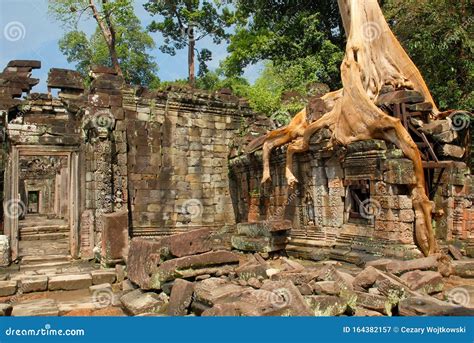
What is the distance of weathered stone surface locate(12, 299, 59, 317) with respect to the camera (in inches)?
229

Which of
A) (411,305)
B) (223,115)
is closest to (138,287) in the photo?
(411,305)

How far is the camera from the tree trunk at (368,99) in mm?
7812

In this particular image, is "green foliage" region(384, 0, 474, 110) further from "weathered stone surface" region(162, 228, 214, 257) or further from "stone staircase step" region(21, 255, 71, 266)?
"stone staircase step" region(21, 255, 71, 266)

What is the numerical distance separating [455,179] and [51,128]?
9.46 metres

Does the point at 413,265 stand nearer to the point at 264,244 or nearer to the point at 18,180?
the point at 264,244

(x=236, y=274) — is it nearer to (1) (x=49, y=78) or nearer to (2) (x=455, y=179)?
(2) (x=455, y=179)

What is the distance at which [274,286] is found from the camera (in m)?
5.05

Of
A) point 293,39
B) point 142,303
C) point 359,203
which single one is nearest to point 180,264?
point 142,303

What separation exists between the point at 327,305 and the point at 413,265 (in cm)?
239

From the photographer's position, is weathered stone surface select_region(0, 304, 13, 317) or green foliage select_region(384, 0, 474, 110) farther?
green foliage select_region(384, 0, 474, 110)

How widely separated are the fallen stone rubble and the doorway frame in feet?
13.1

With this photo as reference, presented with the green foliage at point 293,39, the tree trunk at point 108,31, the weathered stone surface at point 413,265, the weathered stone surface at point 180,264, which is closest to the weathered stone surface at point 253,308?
the weathered stone surface at point 180,264

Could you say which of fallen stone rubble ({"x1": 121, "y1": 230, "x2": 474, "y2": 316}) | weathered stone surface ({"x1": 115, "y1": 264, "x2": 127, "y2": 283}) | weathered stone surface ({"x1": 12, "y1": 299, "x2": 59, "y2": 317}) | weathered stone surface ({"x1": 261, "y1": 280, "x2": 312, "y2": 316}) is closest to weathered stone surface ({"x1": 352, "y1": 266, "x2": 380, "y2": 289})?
fallen stone rubble ({"x1": 121, "y1": 230, "x2": 474, "y2": 316})

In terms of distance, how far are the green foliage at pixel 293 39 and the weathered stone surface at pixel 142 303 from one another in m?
13.1
